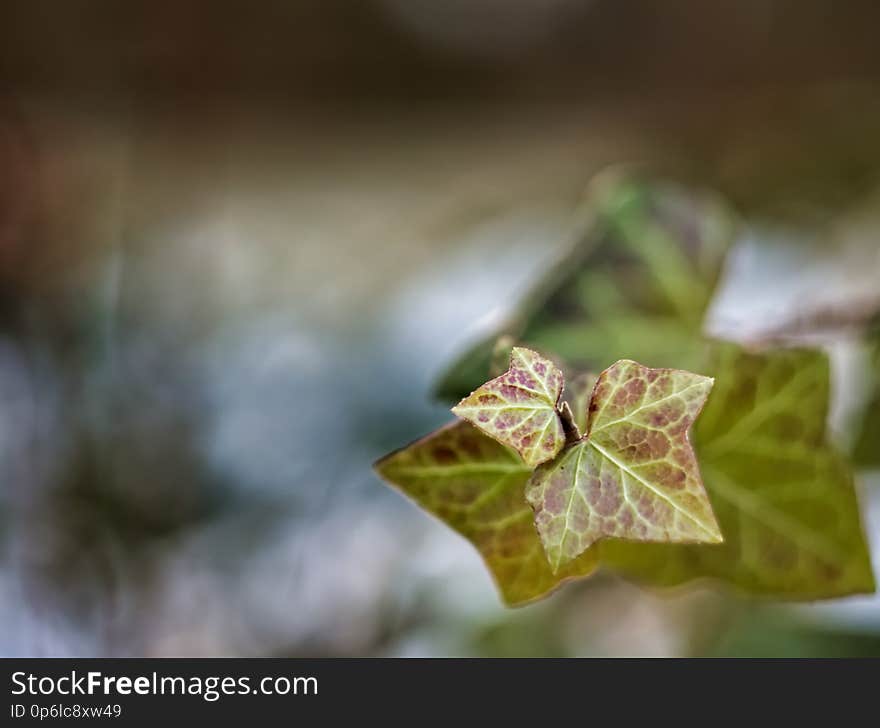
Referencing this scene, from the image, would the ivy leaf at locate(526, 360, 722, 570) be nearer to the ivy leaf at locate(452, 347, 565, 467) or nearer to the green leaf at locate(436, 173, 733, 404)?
the ivy leaf at locate(452, 347, 565, 467)

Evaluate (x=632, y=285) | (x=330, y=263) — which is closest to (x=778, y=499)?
(x=632, y=285)

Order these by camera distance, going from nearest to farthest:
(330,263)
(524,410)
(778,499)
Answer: (524,410) < (778,499) < (330,263)

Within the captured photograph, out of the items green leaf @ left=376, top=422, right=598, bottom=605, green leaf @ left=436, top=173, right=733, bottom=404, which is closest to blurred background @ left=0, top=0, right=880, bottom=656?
green leaf @ left=436, top=173, right=733, bottom=404

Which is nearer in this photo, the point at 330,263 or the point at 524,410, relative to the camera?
the point at 524,410

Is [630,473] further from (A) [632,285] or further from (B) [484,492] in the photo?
(A) [632,285]

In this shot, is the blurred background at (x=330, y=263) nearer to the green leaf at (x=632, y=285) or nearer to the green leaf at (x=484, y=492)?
the green leaf at (x=632, y=285)

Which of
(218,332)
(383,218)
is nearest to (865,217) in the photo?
(383,218)
